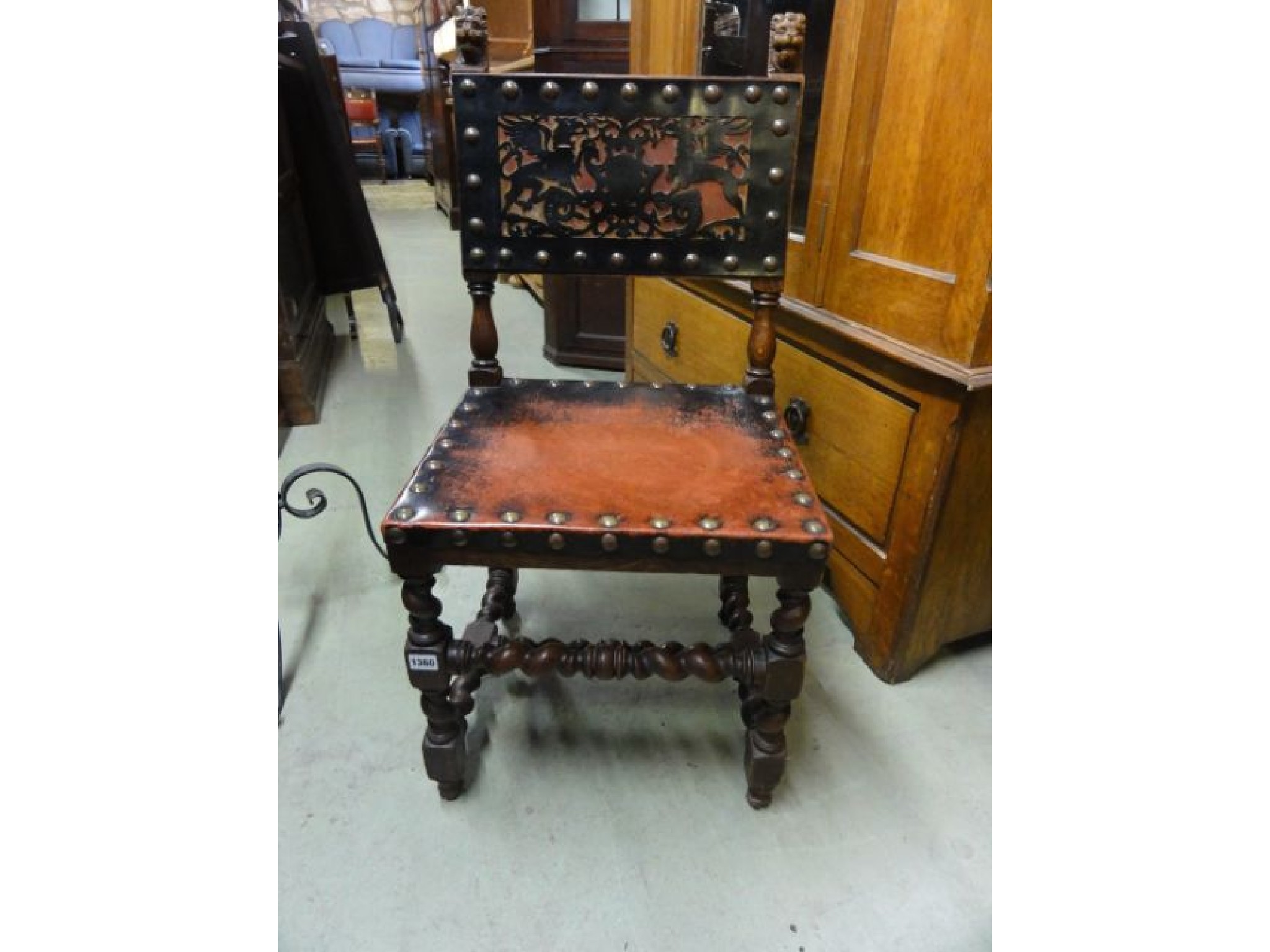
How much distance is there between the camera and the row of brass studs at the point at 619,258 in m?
1.16

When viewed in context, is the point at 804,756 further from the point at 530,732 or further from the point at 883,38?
the point at 883,38

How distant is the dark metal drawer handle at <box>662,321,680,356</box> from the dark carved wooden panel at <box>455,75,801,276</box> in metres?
0.70

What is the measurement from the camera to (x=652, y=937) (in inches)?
35.4

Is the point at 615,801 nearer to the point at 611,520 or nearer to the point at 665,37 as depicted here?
the point at 611,520

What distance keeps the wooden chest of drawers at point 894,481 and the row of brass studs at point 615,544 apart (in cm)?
40

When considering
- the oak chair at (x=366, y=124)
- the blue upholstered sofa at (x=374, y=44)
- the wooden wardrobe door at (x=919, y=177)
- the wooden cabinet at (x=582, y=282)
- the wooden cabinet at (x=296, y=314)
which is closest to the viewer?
the wooden wardrobe door at (x=919, y=177)

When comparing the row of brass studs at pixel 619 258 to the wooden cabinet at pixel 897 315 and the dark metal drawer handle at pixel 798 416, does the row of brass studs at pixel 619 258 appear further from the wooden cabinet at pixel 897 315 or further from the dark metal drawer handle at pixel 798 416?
the dark metal drawer handle at pixel 798 416

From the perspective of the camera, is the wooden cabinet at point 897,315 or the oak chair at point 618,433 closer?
the oak chair at point 618,433

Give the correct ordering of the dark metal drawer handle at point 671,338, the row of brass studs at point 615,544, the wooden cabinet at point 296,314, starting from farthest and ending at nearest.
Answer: the wooden cabinet at point 296,314
the dark metal drawer handle at point 671,338
the row of brass studs at point 615,544

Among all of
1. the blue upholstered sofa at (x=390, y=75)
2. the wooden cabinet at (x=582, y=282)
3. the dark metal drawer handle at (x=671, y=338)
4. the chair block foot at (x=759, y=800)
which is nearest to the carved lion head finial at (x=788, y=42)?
the dark metal drawer handle at (x=671, y=338)

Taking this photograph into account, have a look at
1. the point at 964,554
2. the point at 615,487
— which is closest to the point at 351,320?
the point at 615,487

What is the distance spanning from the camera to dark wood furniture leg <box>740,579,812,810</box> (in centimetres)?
93

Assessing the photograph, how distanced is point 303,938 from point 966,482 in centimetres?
116

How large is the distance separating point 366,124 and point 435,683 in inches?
A: 327
